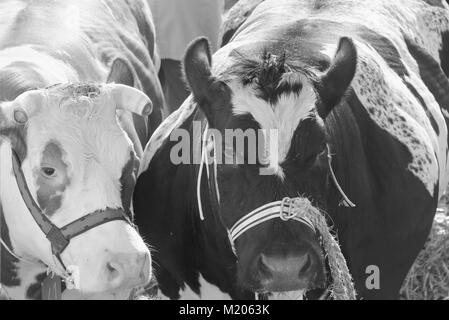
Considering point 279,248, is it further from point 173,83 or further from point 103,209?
point 173,83

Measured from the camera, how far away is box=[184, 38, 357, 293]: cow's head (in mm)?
3527

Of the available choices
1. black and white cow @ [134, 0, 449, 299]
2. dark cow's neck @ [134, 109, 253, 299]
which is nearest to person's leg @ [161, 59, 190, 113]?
black and white cow @ [134, 0, 449, 299]

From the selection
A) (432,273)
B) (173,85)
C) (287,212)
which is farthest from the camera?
(173,85)

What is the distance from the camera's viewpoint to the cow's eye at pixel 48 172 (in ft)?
12.0

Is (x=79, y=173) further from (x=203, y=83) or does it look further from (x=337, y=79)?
(x=337, y=79)

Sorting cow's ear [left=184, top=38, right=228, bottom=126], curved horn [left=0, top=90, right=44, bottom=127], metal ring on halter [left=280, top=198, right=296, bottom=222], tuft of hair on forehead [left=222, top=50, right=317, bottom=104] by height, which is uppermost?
tuft of hair on forehead [left=222, top=50, right=317, bottom=104]

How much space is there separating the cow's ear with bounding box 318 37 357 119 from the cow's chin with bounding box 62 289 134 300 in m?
1.02

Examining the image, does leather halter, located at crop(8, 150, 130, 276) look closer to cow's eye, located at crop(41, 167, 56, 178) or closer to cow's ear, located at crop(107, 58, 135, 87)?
cow's eye, located at crop(41, 167, 56, 178)

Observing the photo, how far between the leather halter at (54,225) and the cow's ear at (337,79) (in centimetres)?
86

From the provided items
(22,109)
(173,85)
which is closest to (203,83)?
(22,109)

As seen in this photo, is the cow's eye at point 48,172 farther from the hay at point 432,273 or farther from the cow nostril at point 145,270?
the hay at point 432,273

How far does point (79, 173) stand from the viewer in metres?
3.65

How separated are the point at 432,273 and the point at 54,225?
2705 millimetres
